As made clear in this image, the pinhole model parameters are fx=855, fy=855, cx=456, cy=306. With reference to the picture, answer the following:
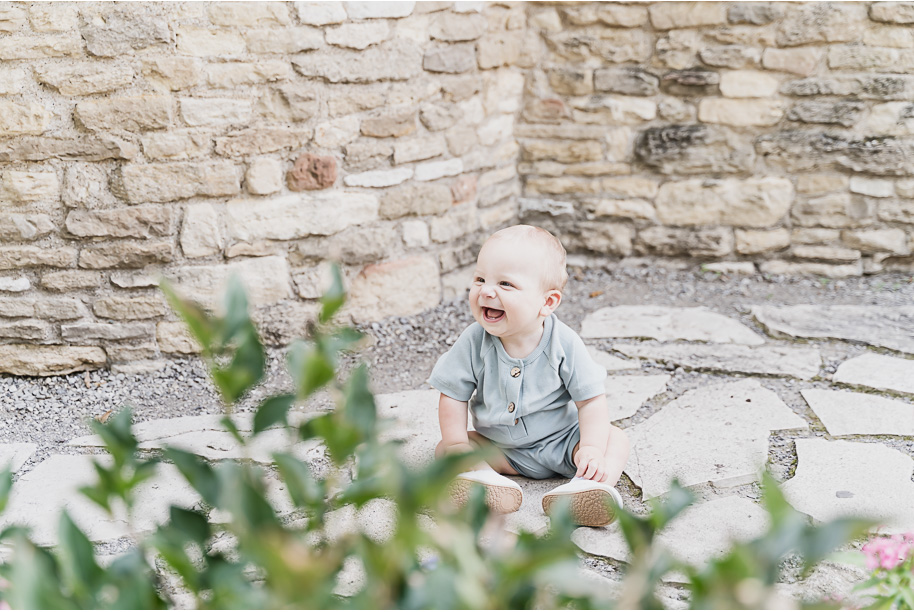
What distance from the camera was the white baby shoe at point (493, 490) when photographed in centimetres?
211

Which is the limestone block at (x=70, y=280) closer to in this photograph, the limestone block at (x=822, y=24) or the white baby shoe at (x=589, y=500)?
the white baby shoe at (x=589, y=500)

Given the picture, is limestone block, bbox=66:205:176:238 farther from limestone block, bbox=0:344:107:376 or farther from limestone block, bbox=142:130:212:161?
limestone block, bbox=0:344:107:376

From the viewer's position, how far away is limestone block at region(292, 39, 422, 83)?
3189 millimetres

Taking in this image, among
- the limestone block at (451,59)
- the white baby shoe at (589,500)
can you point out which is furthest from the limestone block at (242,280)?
the white baby shoe at (589,500)

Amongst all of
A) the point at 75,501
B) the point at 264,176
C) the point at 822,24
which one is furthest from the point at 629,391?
the point at 822,24

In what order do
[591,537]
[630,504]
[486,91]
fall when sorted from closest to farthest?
[591,537]
[630,504]
[486,91]

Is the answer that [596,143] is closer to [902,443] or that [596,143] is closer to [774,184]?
[774,184]

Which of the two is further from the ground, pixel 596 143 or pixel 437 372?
pixel 596 143

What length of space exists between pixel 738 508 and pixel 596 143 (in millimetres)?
2430

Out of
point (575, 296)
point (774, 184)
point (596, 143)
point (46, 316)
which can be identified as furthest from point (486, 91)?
point (46, 316)

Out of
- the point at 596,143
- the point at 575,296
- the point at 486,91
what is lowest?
the point at 575,296

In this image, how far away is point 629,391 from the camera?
116 inches

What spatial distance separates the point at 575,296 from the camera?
4016 mm

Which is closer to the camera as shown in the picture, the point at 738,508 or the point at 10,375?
the point at 738,508
